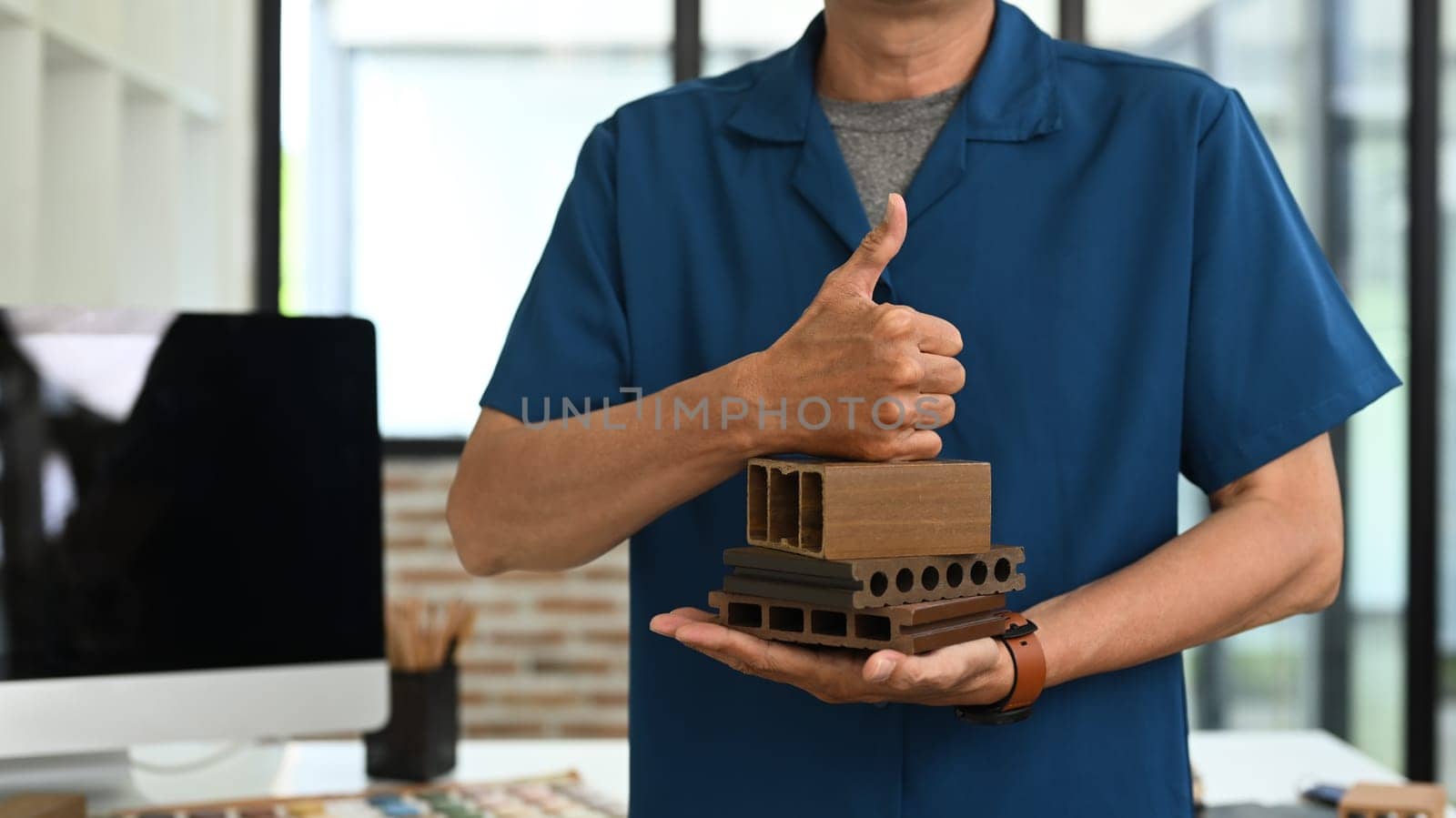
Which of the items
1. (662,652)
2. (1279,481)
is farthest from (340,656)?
(1279,481)

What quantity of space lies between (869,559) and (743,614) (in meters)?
0.12

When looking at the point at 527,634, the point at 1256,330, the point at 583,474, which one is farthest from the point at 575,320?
the point at 527,634

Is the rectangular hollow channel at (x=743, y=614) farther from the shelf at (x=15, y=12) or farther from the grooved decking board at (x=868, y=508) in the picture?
the shelf at (x=15, y=12)

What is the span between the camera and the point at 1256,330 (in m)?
1.14

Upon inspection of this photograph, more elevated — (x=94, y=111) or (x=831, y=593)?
(x=94, y=111)

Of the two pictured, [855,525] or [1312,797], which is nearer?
[855,525]

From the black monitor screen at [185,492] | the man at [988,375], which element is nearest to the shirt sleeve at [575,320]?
the man at [988,375]

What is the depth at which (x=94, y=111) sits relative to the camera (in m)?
2.73

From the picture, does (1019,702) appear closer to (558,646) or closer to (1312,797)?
(1312,797)

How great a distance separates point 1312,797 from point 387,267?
298cm

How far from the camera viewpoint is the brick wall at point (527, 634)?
12.4 ft

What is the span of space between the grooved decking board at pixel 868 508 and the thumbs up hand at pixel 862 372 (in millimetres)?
23

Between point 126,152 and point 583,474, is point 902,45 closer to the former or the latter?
point 583,474

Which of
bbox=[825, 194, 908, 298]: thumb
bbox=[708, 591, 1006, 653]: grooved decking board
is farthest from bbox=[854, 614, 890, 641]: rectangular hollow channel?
bbox=[825, 194, 908, 298]: thumb
